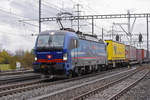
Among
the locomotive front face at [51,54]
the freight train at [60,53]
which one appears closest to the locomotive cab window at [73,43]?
the freight train at [60,53]

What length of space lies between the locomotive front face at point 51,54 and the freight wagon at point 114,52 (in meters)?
13.3

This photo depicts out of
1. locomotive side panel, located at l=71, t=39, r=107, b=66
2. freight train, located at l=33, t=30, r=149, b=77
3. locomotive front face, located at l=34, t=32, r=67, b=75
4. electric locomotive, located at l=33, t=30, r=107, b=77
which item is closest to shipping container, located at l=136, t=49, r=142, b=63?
locomotive side panel, located at l=71, t=39, r=107, b=66

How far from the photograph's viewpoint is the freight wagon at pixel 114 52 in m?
28.6

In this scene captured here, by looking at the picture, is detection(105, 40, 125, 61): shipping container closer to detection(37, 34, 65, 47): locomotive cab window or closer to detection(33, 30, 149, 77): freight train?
detection(33, 30, 149, 77): freight train

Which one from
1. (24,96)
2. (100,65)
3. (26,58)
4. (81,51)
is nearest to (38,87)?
(24,96)

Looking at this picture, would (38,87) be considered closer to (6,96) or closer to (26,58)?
(6,96)

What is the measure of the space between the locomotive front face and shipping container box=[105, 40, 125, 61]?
13.3m

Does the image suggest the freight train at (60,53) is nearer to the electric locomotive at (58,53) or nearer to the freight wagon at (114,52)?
the electric locomotive at (58,53)

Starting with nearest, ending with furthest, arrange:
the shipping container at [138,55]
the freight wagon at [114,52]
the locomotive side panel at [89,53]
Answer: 1. the locomotive side panel at [89,53]
2. the freight wagon at [114,52]
3. the shipping container at [138,55]

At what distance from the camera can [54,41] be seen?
15852 millimetres

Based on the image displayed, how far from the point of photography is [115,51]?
3039 cm

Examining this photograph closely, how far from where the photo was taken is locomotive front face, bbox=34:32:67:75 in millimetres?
15227

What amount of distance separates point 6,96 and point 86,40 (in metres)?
10.4

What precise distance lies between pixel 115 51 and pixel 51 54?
16384 millimetres
